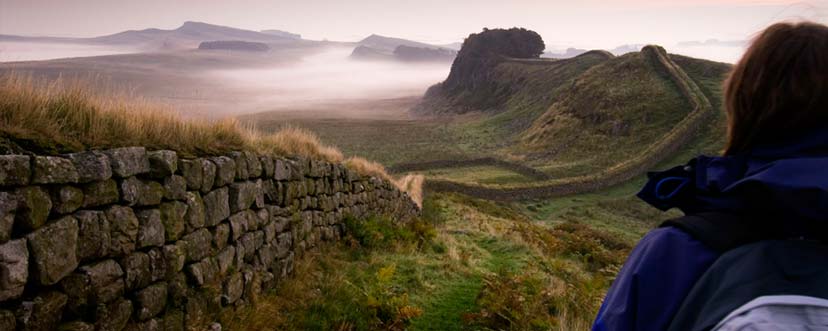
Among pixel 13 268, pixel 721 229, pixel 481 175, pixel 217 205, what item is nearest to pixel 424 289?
pixel 217 205

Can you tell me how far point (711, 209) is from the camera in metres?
2.37

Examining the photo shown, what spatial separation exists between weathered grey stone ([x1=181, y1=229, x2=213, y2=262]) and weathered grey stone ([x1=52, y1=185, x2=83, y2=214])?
54.4 inches

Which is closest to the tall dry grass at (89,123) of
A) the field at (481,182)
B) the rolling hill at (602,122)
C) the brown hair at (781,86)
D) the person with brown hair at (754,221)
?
the field at (481,182)

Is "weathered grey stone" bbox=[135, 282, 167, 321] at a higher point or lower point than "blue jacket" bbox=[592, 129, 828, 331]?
lower

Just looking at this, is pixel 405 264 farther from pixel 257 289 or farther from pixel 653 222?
pixel 653 222

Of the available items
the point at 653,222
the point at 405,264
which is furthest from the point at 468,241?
the point at 653,222

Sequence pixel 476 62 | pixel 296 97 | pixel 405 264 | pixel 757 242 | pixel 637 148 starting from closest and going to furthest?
pixel 757 242 → pixel 405 264 → pixel 637 148 → pixel 476 62 → pixel 296 97

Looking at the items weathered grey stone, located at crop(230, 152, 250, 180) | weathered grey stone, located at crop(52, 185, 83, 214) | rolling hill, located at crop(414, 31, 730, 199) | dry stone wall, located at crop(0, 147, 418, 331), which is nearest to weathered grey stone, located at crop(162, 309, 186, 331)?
dry stone wall, located at crop(0, 147, 418, 331)

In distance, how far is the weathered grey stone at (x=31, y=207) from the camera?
3.46m

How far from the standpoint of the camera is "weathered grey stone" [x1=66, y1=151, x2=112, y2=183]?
12.9ft

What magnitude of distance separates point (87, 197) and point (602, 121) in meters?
58.8

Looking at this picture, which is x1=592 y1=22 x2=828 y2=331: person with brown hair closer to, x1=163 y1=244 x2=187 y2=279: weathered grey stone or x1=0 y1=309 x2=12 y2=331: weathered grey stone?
x1=0 y1=309 x2=12 y2=331: weathered grey stone

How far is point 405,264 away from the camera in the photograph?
378 inches

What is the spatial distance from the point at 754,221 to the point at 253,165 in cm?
567
